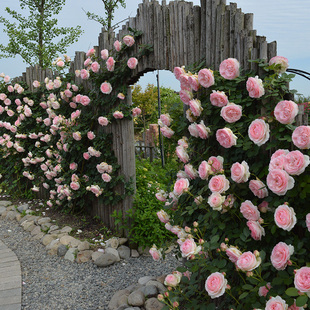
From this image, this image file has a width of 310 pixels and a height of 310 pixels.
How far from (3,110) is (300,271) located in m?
6.37

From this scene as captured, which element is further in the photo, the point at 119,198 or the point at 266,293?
the point at 119,198

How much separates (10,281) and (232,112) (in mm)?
2831

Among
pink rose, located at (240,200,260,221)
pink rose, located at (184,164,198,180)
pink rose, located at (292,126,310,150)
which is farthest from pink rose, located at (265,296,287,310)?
pink rose, located at (184,164,198,180)

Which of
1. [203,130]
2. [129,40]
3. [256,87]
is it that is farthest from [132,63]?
[256,87]

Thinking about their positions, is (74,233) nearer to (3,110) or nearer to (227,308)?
(227,308)

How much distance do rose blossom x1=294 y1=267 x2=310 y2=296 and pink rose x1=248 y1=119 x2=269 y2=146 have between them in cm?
73

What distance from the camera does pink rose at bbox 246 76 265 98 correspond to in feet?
7.13

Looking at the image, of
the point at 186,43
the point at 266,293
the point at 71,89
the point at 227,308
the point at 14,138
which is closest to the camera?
the point at 266,293

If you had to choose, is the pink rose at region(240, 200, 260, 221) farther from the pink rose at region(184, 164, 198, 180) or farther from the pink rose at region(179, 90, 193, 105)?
the pink rose at region(179, 90, 193, 105)

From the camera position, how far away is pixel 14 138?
6.64 m

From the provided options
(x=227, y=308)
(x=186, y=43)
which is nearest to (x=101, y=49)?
(x=186, y=43)

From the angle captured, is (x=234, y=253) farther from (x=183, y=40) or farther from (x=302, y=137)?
(x=183, y=40)

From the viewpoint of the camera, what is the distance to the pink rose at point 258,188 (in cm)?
217

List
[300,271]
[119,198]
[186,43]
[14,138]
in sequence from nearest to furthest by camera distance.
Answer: [300,271] → [186,43] → [119,198] → [14,138]
